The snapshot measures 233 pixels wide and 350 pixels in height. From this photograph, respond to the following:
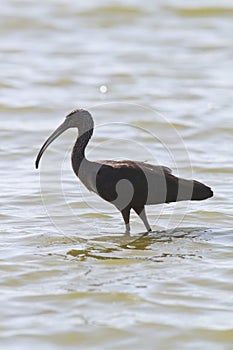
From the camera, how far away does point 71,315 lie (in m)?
7.51

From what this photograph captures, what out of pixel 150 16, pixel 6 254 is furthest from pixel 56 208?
pixel 150 16

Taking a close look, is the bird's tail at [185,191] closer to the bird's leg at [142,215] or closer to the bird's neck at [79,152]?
the bird's leg at [142,215]

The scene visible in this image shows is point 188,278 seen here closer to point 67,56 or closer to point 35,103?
point 35,103

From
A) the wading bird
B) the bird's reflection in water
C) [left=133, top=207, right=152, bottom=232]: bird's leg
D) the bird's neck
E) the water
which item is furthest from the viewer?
[left=133, top=207, right=152, bottom=232]: bird's leg

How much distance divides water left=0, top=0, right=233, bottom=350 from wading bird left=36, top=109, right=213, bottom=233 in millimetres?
362

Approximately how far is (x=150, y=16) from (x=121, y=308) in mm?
14646

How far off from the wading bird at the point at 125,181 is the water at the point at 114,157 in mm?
362

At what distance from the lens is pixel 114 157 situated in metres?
12.8

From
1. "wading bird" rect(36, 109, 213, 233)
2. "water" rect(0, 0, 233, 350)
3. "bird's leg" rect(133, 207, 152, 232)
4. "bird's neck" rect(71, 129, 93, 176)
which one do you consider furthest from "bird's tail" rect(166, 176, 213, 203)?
"bird's neck" rect(71, 129, 93, 176)

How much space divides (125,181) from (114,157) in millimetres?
3412

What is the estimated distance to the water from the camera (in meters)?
7.47

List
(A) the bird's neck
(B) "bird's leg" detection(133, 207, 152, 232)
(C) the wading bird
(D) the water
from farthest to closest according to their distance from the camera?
(B) "bird's leg" detection(133, 207, 152, 232) → (A) the bird's neck → (C) the wading bird → (D) the water

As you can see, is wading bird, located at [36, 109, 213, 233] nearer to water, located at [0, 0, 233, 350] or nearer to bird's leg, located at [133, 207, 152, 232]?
bird's leg, located at [133, 207, 152, 232]

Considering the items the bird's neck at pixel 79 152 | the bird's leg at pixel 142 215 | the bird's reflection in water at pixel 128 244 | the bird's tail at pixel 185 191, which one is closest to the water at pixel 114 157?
the bird's reflection in water at pixel 128 244
